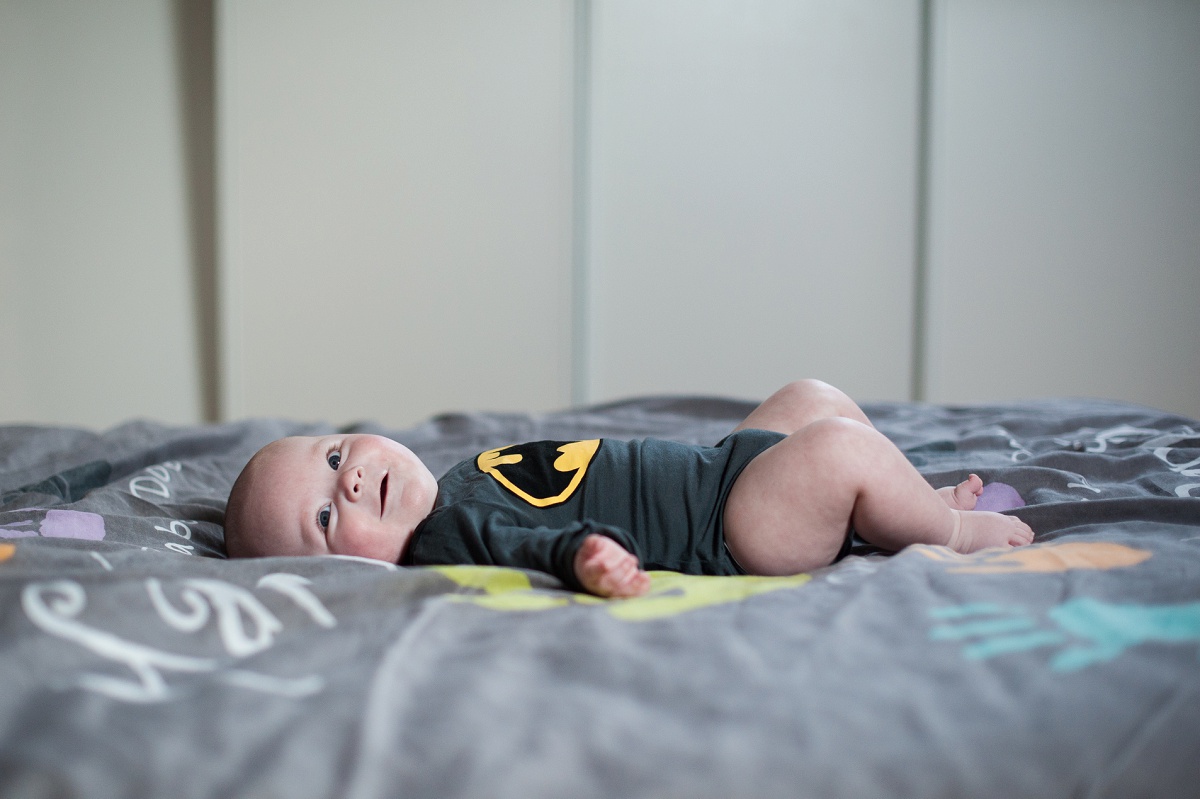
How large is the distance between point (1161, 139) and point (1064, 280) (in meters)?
0.58

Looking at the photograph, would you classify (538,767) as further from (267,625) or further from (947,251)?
(947,251)

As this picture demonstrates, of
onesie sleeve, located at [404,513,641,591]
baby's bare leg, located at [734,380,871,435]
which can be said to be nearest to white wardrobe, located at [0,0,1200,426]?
baby's bare leg, located at [734,380,871,435]

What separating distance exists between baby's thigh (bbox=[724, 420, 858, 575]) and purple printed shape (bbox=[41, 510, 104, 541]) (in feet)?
2.20

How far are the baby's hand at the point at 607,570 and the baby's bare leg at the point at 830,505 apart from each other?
0.18 meters

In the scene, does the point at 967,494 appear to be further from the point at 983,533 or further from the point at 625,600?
A: the point at 625,600

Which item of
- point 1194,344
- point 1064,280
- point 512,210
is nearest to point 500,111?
point 512,210

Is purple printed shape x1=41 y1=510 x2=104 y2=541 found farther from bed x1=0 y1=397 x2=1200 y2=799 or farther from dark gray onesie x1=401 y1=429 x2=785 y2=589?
dark gray onesie x1=401 y1=429 x2=785 y2=589

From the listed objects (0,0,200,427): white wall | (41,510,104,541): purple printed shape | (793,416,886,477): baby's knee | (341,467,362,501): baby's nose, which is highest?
(0,0,200,427): white wall

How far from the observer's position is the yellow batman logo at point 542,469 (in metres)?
0.94

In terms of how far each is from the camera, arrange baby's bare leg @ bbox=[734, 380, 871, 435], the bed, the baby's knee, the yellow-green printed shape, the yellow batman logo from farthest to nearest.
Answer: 1. baby's bare leg @ bbox=[734, 380, 871, 435]
2. the yellow batman logo
3. the baby's knee
4. the yellow-green printed shape
5. the bed

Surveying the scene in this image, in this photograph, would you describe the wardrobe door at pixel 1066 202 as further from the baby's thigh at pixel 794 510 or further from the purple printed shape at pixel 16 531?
the purple printed shape at pixel 16 531

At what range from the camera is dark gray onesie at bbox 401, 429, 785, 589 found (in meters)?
0.87

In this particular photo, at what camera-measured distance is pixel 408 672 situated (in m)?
0.54

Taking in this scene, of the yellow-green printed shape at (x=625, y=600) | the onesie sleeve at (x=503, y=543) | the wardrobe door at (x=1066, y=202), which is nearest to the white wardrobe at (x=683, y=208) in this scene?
the wardrobe door at (x=1066, y=202)
